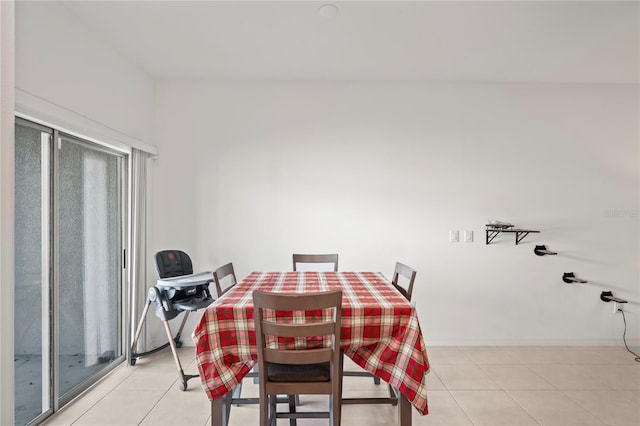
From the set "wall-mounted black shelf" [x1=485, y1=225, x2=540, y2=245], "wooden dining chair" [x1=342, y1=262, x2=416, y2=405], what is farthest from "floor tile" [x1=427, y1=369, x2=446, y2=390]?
"wall-mounted black shelf" [x1=485, y1=225, x2=540, y2=245]

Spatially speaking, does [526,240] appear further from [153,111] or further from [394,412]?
[153,111]

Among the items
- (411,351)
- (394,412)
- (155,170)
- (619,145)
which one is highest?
(619,145)

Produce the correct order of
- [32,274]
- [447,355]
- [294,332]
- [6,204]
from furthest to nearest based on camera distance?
1. [447,355]
2. [32,274]
3. [294,332]
4. [6,204]

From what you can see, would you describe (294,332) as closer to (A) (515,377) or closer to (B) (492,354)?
(A) (515,377)

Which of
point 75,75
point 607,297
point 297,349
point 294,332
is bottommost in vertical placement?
point 607,297

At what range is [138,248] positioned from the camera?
9.87ft

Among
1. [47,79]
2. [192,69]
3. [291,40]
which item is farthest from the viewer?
[192,69]

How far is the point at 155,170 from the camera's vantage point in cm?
338

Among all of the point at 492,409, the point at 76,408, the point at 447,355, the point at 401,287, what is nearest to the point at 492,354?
the point at 447,355

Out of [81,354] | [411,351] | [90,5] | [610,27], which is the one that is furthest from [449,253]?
[90,5]

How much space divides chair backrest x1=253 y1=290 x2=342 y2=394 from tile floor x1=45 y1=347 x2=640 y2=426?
794mm

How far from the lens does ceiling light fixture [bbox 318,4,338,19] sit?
2.21 meters

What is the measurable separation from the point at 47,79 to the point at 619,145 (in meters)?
5.08

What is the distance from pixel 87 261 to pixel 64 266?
24 centimetres
